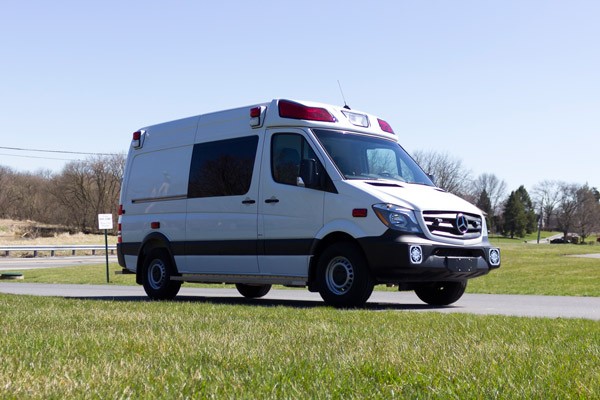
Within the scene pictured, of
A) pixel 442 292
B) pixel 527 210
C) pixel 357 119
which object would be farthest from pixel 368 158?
pixel 527 210

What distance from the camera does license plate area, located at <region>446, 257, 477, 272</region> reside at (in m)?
9.98

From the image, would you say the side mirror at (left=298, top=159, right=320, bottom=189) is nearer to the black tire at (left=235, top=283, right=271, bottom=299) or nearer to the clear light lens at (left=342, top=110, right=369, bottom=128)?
the clear light lens at (left=342, top=110, right=369, bottom=128)

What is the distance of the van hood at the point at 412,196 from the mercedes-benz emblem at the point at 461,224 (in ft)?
0.35

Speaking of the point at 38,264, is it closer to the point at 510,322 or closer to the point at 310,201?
the point at 310,201

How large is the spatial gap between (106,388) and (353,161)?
7319 mm

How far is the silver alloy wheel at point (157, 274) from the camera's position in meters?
12.8

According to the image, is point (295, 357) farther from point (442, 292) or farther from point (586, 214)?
point (586, 214)

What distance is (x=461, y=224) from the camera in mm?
10312

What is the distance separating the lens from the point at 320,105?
11133 mm

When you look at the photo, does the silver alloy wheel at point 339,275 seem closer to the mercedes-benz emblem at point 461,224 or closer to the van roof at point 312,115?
the mercedes-benz emblem at point 461,224

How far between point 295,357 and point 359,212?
5.22 m

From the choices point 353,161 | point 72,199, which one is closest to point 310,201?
point 353,161

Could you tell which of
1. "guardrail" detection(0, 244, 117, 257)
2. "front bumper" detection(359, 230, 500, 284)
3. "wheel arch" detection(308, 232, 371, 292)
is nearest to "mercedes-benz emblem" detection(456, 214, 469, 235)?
"front bumper" detection(359, 230, 500, 284)

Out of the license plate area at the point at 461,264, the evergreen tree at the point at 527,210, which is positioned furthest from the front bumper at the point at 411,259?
the evergreen tree at the point at 527,210
